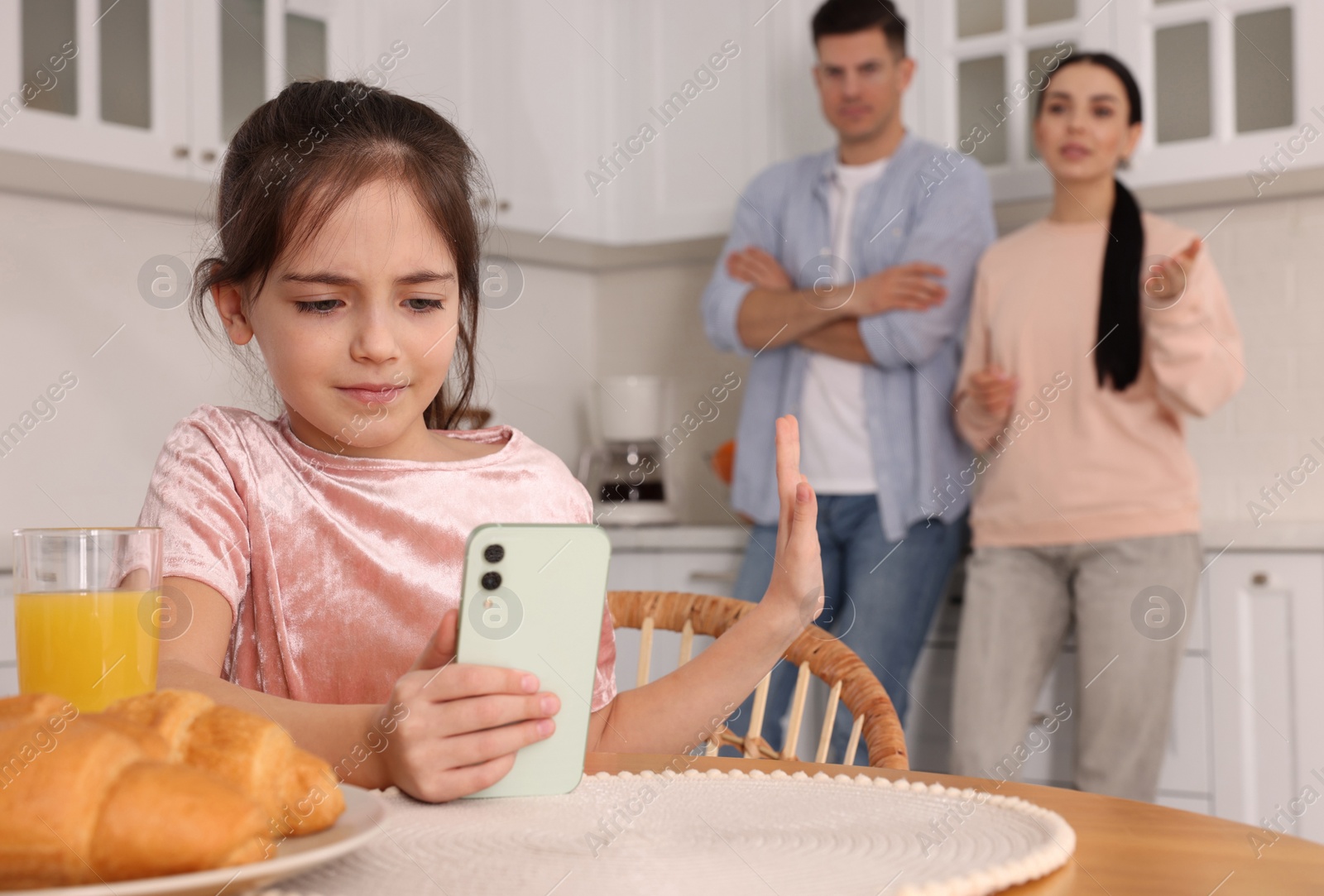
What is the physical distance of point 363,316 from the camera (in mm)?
830

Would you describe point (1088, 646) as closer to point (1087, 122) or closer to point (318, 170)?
point (1087, 122)

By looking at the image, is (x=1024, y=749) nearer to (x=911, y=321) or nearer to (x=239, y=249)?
(x=911, y=321)

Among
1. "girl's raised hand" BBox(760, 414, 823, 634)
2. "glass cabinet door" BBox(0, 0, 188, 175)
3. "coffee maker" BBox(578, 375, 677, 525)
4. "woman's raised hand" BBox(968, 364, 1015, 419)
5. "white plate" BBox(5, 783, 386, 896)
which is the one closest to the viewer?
"white plate" BBox(5, 783, 386, 896)

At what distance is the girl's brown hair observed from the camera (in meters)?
0.87

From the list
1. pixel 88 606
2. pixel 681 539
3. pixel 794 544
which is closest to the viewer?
pixel 88 606

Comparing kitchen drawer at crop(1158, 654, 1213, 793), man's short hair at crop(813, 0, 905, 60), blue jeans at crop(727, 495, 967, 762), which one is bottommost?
kitchen drawer at crop(1158, 654, 1213, 793)

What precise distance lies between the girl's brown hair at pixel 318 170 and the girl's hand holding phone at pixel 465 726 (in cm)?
42

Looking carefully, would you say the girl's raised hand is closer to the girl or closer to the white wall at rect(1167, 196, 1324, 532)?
the girl

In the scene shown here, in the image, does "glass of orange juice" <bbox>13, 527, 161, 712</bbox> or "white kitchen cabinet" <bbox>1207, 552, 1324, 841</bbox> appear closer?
"glass of orange juice" <bbox>13, 527, 161, 712</bbox>

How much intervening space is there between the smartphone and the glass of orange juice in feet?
0.54

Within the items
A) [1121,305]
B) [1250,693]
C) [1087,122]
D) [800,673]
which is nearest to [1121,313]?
[1121,305]

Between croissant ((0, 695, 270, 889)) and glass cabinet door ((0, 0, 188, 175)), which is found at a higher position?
glass cabinet door ((0, 0, 188, 175))

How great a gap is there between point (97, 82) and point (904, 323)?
1479 millimetres

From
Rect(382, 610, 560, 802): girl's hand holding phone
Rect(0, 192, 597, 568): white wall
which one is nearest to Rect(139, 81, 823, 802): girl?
Rect(382, 610, 560, 802): girl's hand holding phone
